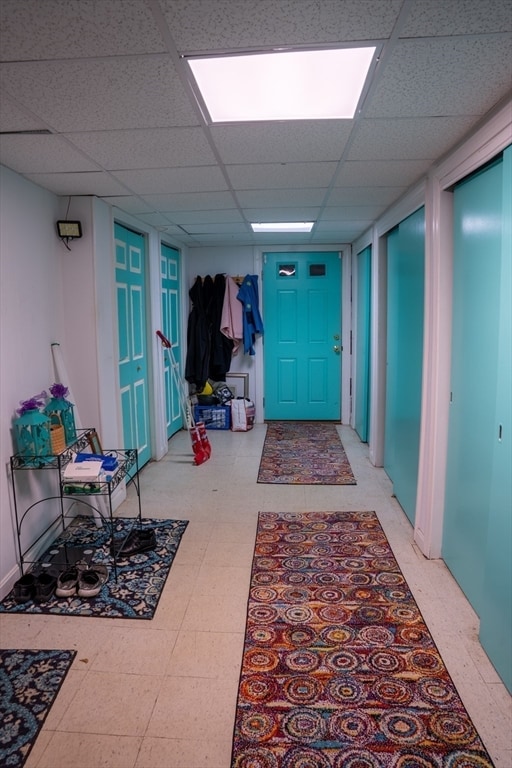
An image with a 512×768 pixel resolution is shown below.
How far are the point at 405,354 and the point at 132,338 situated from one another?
226 centimetres

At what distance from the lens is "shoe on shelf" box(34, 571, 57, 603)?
8.39 ft

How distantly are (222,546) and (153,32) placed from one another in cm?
260

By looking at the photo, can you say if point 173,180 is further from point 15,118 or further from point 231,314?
point 231,314

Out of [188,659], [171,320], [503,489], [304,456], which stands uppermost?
[171,320]

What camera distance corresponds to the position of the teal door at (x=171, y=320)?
210 inches

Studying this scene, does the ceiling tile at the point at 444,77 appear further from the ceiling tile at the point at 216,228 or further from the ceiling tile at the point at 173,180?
the ceiling tile at the point at 216,228

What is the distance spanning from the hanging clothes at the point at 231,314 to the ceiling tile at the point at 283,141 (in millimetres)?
3533

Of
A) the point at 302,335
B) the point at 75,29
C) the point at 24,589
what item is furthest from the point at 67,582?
the point at 302,335

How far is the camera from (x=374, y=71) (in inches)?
65.3

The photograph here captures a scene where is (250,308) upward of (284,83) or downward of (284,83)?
downward

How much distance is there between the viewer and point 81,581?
2.67 metres

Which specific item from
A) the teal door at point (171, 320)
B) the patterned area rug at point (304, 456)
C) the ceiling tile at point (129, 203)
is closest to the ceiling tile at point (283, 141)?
the ceiling tile at point (129, 203)

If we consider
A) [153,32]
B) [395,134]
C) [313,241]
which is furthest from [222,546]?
[313,241]

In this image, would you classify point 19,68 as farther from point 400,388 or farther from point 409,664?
point 400,388
